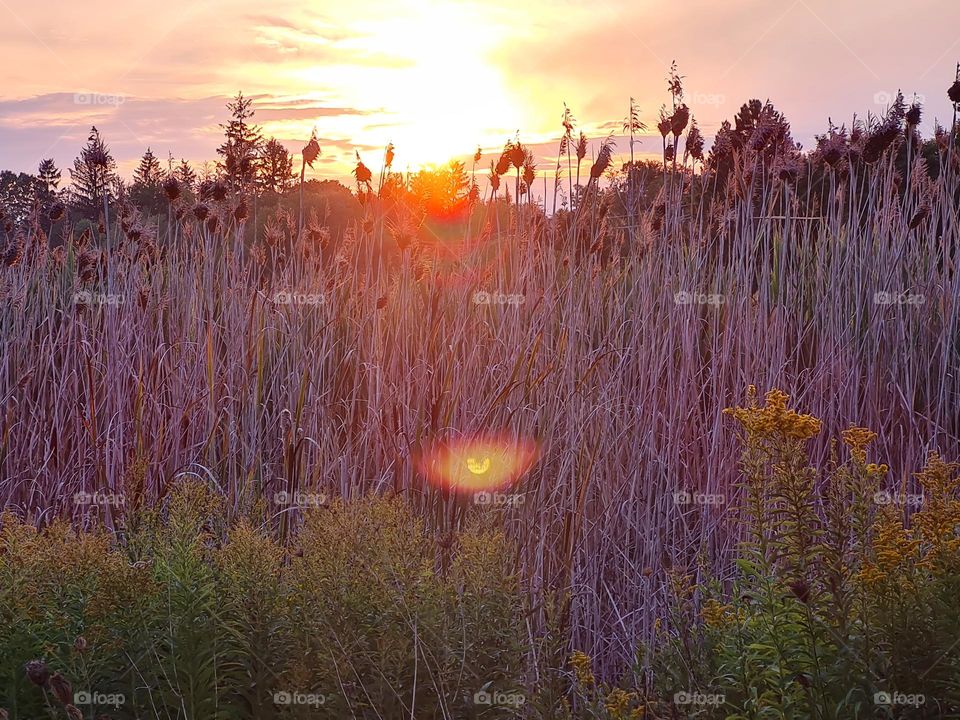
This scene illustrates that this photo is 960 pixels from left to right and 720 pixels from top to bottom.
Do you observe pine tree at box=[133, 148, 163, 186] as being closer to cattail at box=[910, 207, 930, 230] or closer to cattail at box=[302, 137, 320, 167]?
cattail at box=[302, 137, 320, 167]

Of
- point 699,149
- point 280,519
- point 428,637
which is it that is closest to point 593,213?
point 699,149

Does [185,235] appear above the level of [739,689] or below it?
above

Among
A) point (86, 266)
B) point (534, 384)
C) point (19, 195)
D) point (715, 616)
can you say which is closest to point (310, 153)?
point (86, 266)

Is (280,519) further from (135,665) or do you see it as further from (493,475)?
(135,665)

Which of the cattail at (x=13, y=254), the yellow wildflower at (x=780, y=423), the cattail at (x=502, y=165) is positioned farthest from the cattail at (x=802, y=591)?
the cattail at (x=13, y=254)

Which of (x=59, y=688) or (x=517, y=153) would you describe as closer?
(x=59, y=688)

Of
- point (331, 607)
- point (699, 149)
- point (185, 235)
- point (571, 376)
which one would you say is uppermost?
point (699, 149)

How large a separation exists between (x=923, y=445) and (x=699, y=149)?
161 centimetres

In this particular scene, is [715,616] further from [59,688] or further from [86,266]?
[86,266]

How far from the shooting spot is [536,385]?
3.58 metres

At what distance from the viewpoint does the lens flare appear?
3234 mm

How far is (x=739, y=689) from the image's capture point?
7.10ft

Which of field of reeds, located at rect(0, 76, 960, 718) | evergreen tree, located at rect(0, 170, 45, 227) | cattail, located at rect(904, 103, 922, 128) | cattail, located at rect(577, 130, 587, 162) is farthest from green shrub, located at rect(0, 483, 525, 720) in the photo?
evergreen tree, located at rect(0, 170, 45, 227)

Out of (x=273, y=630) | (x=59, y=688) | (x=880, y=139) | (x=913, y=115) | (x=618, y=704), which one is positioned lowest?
(x=618, y=704)
